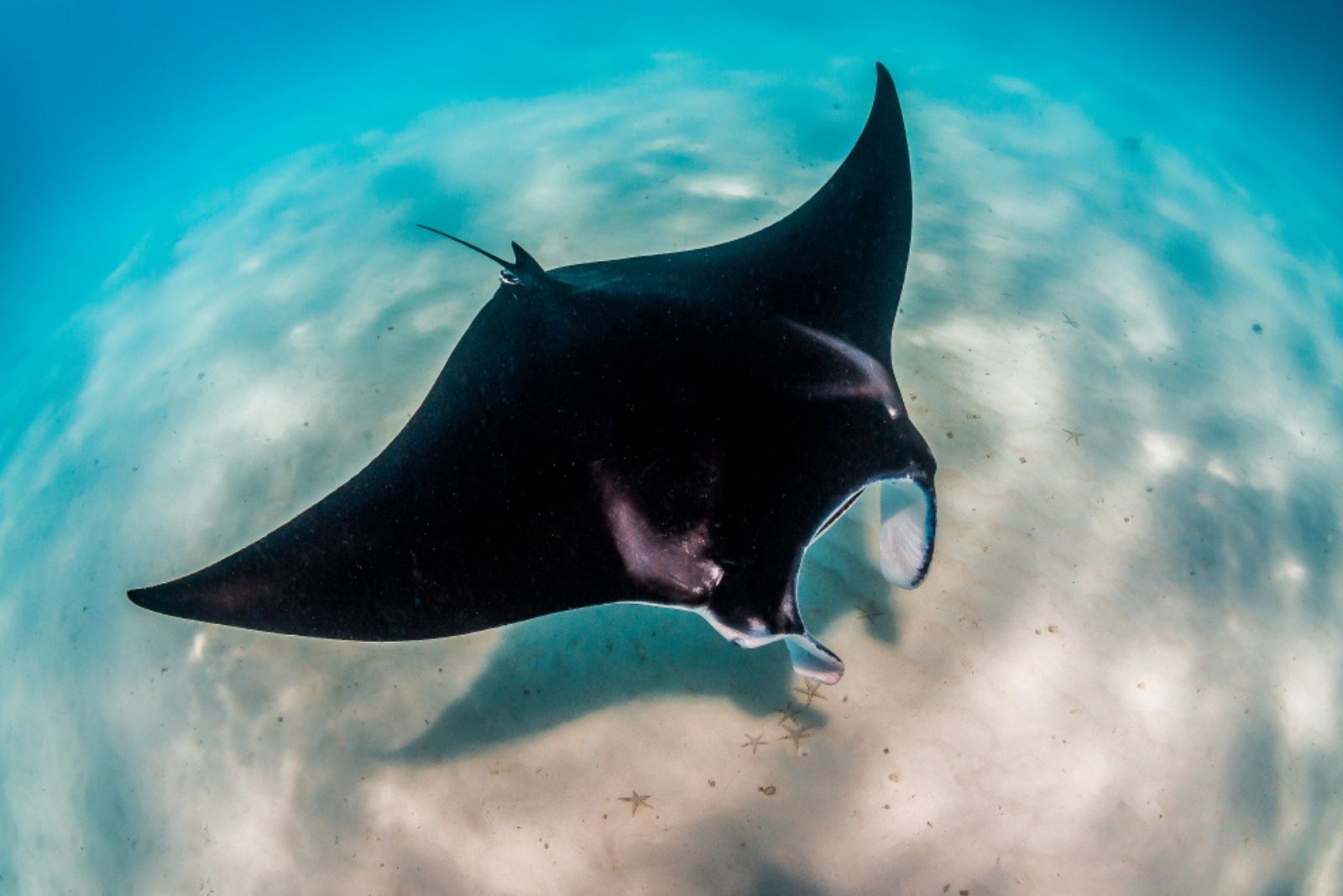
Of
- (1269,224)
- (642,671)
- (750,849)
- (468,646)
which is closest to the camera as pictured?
(750,849)

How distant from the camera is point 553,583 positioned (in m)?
2.40

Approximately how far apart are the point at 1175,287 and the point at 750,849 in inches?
364

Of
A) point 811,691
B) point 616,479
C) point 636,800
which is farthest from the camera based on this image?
point 811,691

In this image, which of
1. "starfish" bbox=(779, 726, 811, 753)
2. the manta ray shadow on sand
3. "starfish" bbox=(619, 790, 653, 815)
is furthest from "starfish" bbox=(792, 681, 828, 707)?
"starfish" bbox=(619, 790, 653, 815)

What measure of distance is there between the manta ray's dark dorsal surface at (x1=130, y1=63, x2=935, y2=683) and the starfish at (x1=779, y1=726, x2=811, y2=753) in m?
1.48

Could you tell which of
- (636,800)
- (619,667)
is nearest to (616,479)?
(619,667)

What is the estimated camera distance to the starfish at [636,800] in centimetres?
370

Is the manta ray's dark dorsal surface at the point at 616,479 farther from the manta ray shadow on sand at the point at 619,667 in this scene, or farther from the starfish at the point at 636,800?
the starfish at the point at 636,800

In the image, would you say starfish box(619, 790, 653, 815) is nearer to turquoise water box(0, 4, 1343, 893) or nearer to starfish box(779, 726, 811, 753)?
turquoise water box(0, 4, 1343, 893)

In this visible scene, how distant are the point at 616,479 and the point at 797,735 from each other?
223 cm

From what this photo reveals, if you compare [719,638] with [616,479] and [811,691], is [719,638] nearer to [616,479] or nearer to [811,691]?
[811,691]

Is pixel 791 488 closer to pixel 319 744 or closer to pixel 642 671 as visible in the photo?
pixel 642 671

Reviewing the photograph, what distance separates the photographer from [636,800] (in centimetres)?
372

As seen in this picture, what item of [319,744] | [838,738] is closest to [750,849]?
[838,738]
